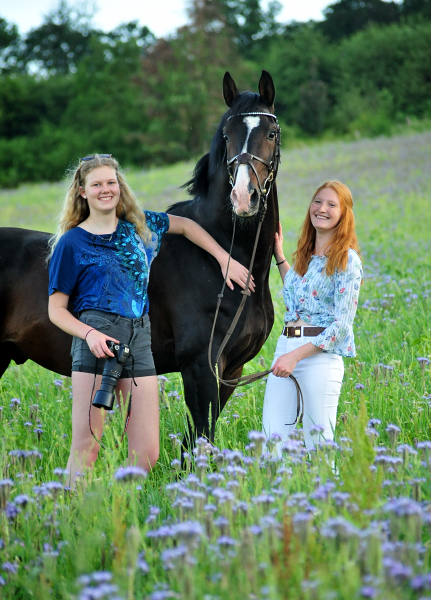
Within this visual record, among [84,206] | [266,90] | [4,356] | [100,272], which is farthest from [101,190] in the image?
[4,356]

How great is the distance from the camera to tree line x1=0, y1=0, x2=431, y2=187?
35.8 meters

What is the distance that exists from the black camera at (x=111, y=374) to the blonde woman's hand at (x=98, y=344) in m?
0.04

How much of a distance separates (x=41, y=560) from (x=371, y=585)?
3.57ft

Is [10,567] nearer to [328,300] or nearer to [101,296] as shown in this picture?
[101,296]

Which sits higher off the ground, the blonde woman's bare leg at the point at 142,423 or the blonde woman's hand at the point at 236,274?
the blonde woman's hand at the point at 236,274

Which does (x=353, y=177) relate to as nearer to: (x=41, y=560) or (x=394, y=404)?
(x=394, y=404)

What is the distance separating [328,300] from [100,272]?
128 cm

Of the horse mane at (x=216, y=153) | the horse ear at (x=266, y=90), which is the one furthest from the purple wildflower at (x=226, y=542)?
the horse ear at (x=266, y=90)

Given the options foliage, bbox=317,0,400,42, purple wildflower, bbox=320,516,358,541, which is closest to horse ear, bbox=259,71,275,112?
purple wildflower, bbox=320,516,358,541

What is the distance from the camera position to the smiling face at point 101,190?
120 inches

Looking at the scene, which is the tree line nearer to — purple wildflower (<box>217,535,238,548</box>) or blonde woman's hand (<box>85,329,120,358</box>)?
blonde woman's hand (<box>85,329,120,358</box>)

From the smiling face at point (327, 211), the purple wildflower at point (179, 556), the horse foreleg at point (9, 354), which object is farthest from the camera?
the horse foreleg at point (9, 354)

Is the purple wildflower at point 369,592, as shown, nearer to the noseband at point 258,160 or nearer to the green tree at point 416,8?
the noseband at point 258,160

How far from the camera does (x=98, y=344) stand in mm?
2719
